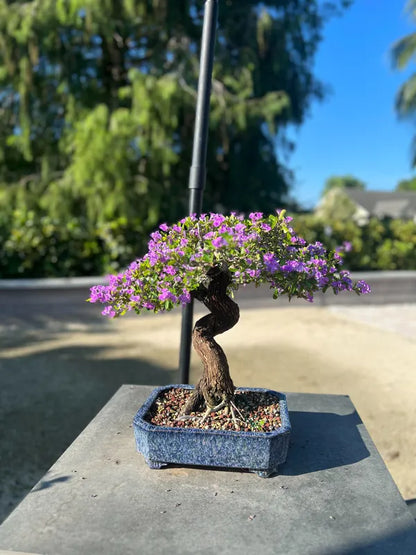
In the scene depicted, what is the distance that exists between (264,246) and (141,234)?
698 centimetres

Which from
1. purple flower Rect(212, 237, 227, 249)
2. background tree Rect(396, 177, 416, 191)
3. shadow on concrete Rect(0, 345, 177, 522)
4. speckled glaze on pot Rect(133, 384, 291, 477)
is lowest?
shadow on concrete Rect(0, 345, 177, 522)

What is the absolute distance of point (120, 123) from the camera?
8.33 m

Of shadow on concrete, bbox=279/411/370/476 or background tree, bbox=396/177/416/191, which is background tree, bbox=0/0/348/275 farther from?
background tree, bbox=396/177/416/191

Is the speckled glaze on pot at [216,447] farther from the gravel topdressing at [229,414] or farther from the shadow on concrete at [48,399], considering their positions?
the shadow on concrete at [48,399]

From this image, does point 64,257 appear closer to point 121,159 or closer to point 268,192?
point 121,159

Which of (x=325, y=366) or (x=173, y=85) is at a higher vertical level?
(x=173, y=85)

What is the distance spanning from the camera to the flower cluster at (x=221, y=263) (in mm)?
1846

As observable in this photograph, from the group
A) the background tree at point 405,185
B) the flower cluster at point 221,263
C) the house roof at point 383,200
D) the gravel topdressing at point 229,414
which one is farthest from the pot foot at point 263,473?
the background tree at point 405,185

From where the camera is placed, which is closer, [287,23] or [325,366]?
[325,366]

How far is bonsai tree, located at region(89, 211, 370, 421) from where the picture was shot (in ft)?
6.08

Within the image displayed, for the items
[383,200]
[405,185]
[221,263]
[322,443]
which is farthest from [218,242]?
[405,185]

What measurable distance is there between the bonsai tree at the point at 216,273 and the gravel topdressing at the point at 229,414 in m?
0.04

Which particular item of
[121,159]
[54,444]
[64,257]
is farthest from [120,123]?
[54,444]

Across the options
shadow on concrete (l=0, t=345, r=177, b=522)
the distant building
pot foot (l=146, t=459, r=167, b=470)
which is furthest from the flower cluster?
the distant building
